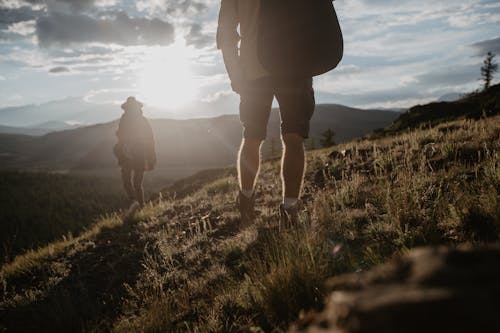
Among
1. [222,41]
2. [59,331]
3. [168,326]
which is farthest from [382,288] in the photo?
[222,41]

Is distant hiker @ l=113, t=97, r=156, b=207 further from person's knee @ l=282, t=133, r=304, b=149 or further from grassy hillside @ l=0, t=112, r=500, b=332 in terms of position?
person's knee @ l=282, t=133, r=304, b=149

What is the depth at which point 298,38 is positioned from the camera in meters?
3.22

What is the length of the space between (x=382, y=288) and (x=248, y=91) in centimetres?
324

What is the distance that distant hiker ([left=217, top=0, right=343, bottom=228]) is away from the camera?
10.6 feet

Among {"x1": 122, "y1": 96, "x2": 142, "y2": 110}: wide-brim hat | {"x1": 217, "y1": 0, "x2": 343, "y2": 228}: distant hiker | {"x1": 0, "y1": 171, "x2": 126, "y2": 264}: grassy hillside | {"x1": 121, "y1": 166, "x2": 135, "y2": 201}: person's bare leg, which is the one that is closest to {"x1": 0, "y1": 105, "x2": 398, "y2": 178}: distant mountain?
{"x1": 0, "y1": 171, "x2": 126, "y2": 264}: grassy hillside

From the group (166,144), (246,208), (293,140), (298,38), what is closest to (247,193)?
(246,208)

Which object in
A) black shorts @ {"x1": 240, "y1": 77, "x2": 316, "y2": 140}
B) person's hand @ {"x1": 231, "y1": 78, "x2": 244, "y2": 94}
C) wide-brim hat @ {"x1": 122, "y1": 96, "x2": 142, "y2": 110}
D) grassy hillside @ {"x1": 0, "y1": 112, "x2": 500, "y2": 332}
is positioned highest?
wide-brim hat @ {"x1": 122, "y1": 96, "x2": 142, "y2": 110}

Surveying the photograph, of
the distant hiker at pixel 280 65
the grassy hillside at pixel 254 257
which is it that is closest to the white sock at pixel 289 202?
the distant hiker at pixel 280 65

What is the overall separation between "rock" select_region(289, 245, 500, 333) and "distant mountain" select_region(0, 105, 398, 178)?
74906 mm

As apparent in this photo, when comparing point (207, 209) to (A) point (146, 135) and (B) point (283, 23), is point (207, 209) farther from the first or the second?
(A) point (146, 135)

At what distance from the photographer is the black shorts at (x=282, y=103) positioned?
3465 millimetres

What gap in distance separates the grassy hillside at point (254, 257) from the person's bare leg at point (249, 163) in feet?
1.45

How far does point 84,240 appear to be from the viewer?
6.15 meters

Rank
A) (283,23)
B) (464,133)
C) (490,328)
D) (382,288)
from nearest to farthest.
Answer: (490,328), (382,288), (283,23), (464,133)
